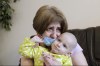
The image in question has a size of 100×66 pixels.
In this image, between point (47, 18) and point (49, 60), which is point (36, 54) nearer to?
point (49, 60)

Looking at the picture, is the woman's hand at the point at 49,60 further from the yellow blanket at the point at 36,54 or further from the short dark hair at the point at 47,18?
the short dark hair at the point at 47,18

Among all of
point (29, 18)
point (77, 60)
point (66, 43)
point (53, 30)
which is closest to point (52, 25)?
point (53, 30)

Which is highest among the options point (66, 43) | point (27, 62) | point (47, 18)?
point (47, 18)

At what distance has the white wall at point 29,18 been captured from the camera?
2.45m

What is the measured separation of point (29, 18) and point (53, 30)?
5.04 feet

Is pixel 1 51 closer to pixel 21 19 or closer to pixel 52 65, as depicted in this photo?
pixel 21 19

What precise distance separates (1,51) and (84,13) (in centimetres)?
139

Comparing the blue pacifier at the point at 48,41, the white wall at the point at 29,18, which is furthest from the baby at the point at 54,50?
the white wall at the point at 29,18

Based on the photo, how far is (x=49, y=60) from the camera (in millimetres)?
1248

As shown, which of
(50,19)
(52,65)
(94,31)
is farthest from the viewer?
(94,31)

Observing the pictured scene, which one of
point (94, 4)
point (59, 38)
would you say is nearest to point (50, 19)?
point (59, 38)

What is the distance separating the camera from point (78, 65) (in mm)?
1377

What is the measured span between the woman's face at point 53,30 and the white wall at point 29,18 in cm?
112

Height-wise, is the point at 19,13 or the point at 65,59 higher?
the point at 19,13
